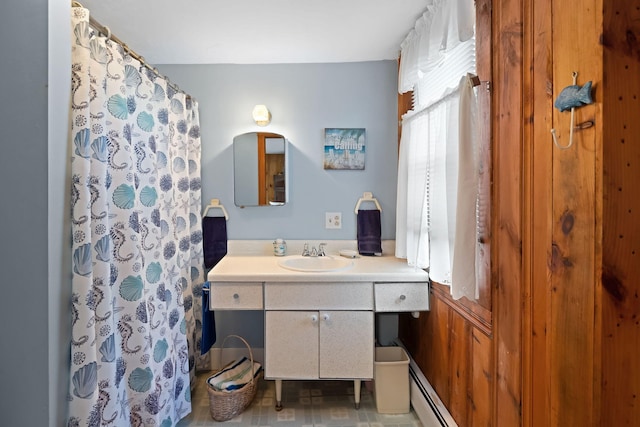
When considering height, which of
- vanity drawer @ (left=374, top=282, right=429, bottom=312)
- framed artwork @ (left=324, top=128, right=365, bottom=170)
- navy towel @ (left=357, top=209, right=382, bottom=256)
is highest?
framed artwork @ (left=324, top=128, right=365, bottom=170)

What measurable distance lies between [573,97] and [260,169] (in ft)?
5.94

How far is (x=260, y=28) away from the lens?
1.81 metres

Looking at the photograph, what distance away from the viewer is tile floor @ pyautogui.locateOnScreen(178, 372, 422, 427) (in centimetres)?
178

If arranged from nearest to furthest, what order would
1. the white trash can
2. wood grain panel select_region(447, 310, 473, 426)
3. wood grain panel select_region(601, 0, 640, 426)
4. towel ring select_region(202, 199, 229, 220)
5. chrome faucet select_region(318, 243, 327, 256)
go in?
wood grain panel select_region(601, 0, 640, 426) → wood grain panel select_region(447, 310, 473, 426) → the white trash can → chrome faucet select_region(318, 243, 327, 256) → towel ring select_region(202, 199, 229, 220)

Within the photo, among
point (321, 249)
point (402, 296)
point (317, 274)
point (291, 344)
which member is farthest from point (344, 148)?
point (291, 344)

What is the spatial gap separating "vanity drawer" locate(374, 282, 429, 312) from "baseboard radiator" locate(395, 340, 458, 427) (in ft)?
1.49

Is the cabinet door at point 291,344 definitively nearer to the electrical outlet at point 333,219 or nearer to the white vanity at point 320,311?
the white vanity at point 320,311

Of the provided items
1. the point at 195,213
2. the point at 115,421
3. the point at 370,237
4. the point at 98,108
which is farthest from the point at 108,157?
the point at 370,237

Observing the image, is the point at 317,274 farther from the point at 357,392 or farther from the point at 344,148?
the point at 344,148

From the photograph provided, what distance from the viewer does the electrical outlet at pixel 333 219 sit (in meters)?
2.31

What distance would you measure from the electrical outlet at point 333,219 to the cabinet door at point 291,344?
2.42 ft

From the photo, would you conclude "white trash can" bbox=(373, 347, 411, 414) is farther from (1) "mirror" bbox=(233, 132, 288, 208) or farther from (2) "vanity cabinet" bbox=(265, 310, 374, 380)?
(1) "mirror" bbox=(233, 132, 288, 208)

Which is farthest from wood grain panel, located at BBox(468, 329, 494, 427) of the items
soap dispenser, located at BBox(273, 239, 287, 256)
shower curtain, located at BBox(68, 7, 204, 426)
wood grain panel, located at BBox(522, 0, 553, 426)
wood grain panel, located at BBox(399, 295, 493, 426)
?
shower curtain, located at BBox(68, 7, 204, 426)

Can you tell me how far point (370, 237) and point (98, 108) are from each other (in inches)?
67.3
